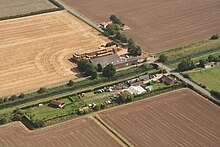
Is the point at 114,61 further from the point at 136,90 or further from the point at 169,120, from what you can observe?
the point at 169,120

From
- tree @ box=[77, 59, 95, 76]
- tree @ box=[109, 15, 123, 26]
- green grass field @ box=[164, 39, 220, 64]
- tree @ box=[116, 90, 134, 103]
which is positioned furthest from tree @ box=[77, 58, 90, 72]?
tree @ box=[109, 15, 123, 26]

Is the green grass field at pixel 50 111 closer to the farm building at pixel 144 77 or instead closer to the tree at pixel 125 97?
the tree at pixel 125 97

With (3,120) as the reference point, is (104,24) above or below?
above

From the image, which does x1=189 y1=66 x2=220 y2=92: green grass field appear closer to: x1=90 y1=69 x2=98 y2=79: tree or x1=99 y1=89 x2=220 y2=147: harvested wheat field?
x1=99 y1=89 x2=220 y2=147: harvested wheat field

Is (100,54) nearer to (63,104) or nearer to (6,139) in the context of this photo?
(63,104)

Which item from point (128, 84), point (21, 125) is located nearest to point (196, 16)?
point (128, 84)

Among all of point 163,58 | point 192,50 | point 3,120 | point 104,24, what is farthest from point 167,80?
point 3,120
